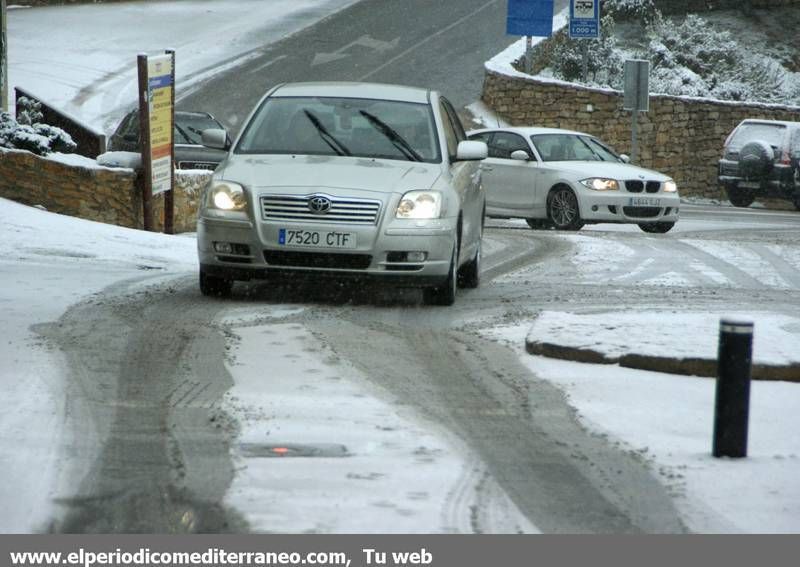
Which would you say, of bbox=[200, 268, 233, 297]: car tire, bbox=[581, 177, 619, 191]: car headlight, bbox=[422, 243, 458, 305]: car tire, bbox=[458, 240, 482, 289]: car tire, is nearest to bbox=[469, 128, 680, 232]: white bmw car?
bbox=[581, 177, 619, 191]: car headlight

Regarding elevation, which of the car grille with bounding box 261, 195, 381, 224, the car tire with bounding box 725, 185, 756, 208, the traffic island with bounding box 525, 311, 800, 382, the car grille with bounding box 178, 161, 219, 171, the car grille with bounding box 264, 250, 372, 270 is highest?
the car grille with bounding box 261, 195, 381, 224

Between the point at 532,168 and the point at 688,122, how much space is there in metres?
13.9

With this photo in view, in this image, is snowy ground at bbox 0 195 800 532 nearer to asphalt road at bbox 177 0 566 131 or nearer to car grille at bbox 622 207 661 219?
car grille at bbox 622 207 661 219

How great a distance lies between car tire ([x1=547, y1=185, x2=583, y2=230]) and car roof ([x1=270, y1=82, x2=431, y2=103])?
29.2 feet

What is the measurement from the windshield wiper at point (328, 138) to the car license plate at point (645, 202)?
32.0 feet

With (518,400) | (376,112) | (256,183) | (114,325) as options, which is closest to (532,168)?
(376,112)

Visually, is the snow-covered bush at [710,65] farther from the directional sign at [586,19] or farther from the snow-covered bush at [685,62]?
the directional sign at [586,19]

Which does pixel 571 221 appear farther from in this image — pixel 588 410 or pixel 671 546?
pixel 671 546

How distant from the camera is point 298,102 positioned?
12852 mm

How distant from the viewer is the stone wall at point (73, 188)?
57.1 ft

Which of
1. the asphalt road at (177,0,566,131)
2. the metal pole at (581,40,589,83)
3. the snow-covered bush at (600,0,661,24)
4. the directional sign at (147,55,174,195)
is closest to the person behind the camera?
the directional sign at (147,55,174,195)

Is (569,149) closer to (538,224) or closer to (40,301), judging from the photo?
(538,224)

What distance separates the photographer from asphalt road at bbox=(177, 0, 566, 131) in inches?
1483

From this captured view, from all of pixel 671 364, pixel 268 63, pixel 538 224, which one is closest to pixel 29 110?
pixel 538 224
